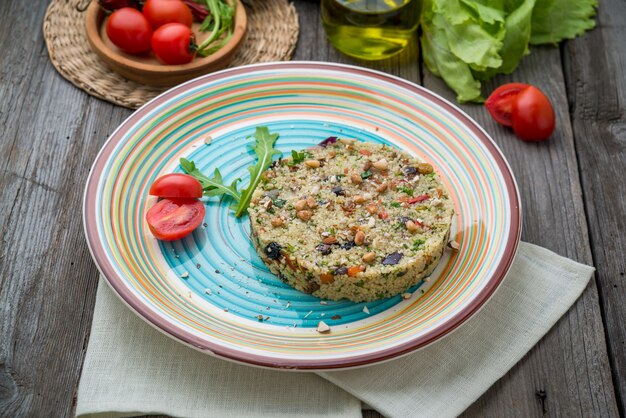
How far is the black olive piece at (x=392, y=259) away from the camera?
3.39 meters

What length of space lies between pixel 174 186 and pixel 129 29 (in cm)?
139

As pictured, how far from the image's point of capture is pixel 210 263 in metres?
3.71

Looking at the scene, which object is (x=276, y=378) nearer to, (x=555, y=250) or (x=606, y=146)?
(x=555, y=250)

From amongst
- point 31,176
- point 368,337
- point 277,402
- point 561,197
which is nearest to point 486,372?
point 368,337

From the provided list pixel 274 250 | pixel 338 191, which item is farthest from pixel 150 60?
pixel 274 250

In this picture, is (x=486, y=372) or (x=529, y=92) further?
(x=529, y=92)

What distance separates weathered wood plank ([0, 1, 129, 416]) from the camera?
3439 millimetres

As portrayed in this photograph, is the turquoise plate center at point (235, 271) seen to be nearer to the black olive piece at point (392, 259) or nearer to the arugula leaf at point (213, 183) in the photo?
the arugula leaf at point (213, 183)

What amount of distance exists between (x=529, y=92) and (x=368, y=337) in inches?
82.6

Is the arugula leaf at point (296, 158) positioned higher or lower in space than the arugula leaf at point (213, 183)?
higher

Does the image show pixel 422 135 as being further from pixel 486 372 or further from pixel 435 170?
pixel 486 372

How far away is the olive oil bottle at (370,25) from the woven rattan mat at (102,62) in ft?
1.16

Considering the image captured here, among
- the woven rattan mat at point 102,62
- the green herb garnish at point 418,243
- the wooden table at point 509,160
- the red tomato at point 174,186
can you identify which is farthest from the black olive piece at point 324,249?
the woven rattan mat at point 102,62

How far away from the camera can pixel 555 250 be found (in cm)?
405
